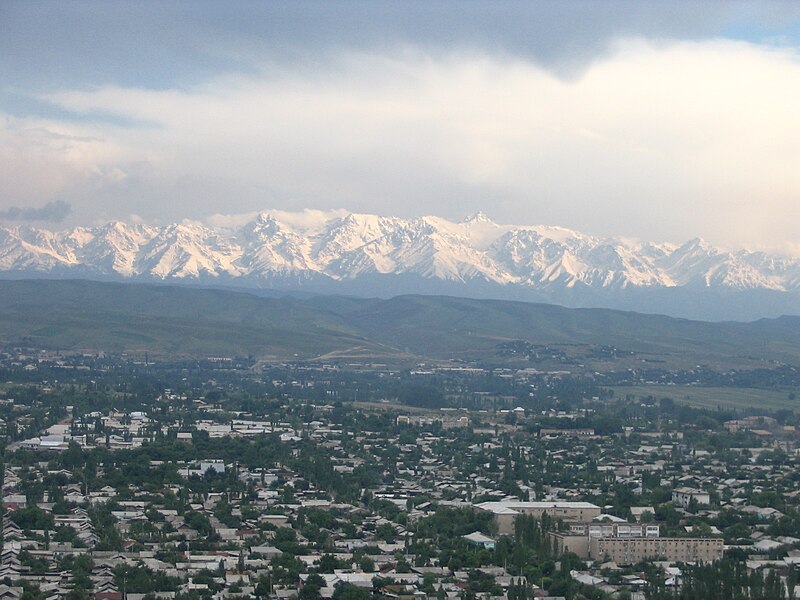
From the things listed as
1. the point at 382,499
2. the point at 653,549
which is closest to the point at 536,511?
the point at 653,549

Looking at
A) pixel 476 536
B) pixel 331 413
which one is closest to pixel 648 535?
pixel 476 536

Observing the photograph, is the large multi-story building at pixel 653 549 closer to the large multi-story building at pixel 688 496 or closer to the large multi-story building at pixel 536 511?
the large multi-story building at pixel 536 511

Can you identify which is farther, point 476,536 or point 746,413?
point 746,413

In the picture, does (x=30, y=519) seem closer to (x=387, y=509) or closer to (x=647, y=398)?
(x=387, y=509)

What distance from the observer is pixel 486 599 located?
7050 cm

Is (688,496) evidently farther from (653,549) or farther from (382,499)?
(653,549)

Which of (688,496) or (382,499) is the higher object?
(688,496)

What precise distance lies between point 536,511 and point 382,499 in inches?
440

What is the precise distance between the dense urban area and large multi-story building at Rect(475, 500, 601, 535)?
16 centimetres

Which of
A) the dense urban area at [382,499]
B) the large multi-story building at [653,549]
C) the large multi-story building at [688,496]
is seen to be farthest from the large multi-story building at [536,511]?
the large multi-story building at [688,496]

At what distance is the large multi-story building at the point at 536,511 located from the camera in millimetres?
90750

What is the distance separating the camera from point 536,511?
9431cm

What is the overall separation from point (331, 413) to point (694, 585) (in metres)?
86.4

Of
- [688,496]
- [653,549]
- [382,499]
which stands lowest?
[382,499]
